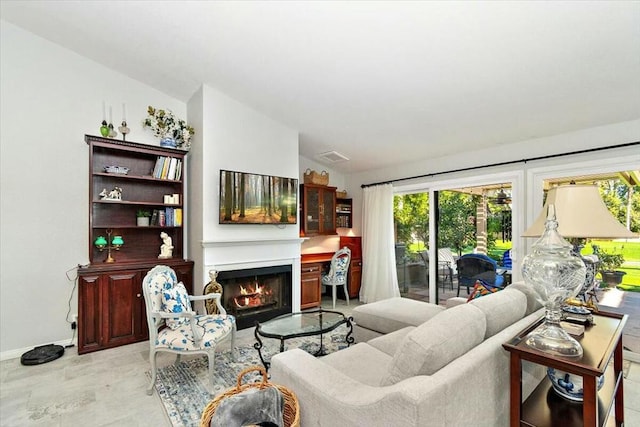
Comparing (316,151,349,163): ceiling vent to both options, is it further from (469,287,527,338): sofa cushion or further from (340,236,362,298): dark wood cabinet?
(469,287,527,338): sofa cushion

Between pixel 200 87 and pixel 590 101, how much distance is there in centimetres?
394

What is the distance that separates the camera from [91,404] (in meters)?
2.22

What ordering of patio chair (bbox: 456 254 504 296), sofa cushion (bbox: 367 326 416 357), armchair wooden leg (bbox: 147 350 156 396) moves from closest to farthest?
sofa cushion (bbox: 367 326 416 357), armchair wooden leg (bbox: 147 350 156 396), patio chair (bbox: 456 254 504 296)

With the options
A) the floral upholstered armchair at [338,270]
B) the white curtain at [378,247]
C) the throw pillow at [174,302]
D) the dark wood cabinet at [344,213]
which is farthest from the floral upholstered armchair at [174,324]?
the dark wood cabinet at [344,213]

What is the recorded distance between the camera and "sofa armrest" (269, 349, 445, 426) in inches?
40.7

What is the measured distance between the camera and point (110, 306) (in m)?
3.20

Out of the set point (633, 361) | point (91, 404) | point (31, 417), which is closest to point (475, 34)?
point (633, 361)

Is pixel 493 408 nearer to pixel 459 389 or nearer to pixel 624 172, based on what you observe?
pixel 459 389

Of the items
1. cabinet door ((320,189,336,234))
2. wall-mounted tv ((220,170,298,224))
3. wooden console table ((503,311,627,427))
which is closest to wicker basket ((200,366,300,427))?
wooden console table ((503,311,627,427))

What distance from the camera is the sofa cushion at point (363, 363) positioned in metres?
1.78

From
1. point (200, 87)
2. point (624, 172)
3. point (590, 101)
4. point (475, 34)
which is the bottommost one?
point (624, 172)

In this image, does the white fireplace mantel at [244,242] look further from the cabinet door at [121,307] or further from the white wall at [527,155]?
the white wall at [527,155]

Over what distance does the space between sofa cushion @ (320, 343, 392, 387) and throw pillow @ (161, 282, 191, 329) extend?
1.34 metres

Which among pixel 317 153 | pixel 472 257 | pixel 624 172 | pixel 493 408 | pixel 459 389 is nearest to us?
pixel 459 389
